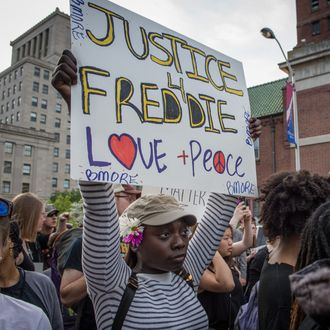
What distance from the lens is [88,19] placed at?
225 cm

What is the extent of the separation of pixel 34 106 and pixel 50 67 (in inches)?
347

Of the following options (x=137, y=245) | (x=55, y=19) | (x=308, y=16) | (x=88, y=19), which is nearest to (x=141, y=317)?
(x=137, y=245)

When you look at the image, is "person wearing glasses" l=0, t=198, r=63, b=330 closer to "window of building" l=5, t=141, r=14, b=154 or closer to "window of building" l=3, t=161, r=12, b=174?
"window of building" l=3, t=161, r=12, b=174

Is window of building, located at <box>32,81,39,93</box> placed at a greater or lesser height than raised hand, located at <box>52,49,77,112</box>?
greater

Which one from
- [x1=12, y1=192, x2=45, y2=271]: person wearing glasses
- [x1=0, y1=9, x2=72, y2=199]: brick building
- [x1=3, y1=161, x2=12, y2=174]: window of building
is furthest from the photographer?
[x1=0, y1=9, x2=72, y2=199]: brick building

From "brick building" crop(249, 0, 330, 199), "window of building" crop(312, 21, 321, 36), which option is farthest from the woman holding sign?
"window of building" crop(312, 21, 321, 36)

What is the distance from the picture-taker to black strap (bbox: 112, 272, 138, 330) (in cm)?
189

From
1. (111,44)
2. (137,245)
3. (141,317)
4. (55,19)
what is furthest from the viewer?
(55,19)

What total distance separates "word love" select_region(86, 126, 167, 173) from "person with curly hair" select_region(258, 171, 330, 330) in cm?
69

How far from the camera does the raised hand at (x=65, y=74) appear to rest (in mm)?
2018

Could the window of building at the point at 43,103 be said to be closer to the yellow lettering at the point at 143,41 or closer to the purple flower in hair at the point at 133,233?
the yellow lettering at the point at 143,41

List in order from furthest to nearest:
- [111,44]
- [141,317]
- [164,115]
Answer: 1. [164,115]
2. [111,44]
3. [141,317]

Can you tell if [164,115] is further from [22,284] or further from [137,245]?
[22,284]

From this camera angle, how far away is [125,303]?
1922 millimetres
